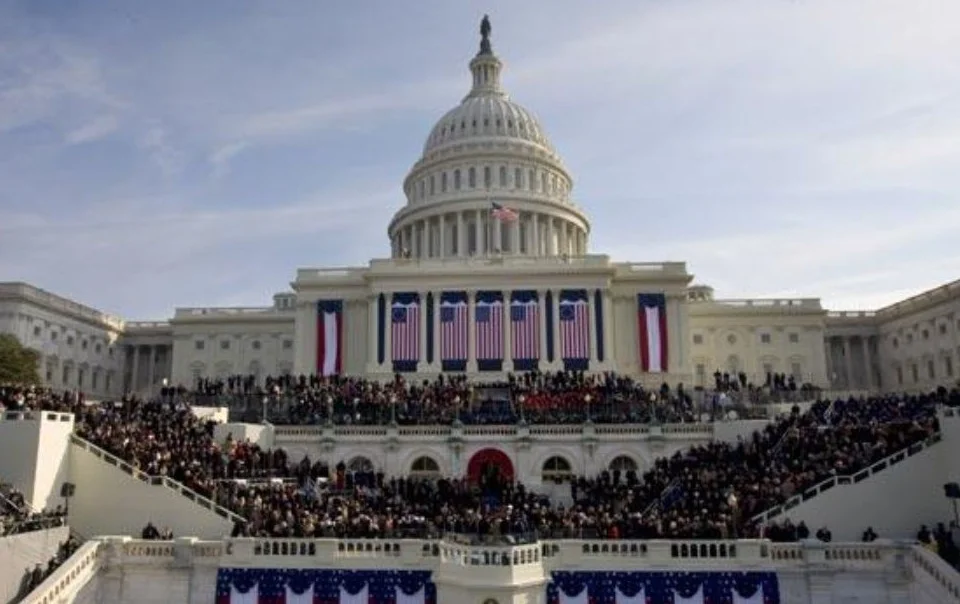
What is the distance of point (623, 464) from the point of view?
44.3m

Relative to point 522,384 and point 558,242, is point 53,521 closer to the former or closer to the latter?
point 522,384

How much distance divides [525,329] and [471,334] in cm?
452

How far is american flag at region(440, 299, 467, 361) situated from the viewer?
70000 mm

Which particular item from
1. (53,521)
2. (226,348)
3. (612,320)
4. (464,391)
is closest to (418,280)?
(612,320)

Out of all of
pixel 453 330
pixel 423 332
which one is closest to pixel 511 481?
pixel 453 330

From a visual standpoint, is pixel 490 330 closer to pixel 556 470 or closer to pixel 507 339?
pixel 507 339

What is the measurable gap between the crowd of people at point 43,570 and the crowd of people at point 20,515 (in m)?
0.97

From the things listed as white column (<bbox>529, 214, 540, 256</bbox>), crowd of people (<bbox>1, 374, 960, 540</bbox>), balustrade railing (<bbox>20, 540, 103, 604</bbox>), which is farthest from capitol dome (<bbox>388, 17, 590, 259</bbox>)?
balustrade railing (<bbox>20, 540, 103, 604</bbox>)

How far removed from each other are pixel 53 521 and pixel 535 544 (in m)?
17.1

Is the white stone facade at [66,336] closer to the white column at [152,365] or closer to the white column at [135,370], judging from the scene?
the white column at [135,370]

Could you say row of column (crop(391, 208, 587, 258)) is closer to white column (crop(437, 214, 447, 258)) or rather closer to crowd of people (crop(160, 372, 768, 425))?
white column (crop(437, 214, 447, 258))

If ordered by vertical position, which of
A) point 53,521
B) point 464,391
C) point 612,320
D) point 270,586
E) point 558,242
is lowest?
point 270,586

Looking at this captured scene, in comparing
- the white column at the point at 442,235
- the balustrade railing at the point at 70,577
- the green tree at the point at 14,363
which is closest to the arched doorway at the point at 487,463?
the balustrade railing at the point at 70,577

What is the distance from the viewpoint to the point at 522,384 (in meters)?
55.5
